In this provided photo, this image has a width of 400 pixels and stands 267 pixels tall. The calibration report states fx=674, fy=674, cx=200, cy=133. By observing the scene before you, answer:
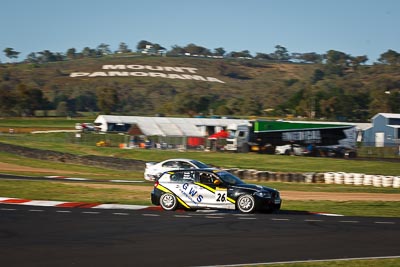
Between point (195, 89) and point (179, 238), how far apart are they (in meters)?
149

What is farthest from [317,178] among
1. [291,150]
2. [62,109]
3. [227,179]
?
[62,109]

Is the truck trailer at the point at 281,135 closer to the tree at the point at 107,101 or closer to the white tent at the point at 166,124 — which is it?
the white tent at the point at 166,124

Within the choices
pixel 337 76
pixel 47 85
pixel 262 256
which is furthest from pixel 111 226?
pixel 337 76

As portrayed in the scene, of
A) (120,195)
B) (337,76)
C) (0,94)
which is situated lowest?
(120,195)

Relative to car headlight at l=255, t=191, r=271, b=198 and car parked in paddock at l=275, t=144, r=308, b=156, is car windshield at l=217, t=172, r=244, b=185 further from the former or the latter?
car parked in paddock at l=275, t=144, r=308, b=156

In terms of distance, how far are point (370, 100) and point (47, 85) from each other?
76.9m

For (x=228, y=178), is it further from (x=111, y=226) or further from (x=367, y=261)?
(x=367, y=261)

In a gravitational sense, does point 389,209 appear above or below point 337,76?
below

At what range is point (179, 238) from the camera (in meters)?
13.3

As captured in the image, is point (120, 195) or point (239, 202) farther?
point (120, 195)

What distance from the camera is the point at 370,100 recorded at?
371 feet

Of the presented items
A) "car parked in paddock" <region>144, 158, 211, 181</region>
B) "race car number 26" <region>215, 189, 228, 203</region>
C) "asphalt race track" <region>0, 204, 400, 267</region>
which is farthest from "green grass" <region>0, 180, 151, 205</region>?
"asphalt race track" <region>0, 204, 400, 267</region>

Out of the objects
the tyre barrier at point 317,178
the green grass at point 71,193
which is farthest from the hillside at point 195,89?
the green grass at point 71,193

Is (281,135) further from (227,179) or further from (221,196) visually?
(221,196)
